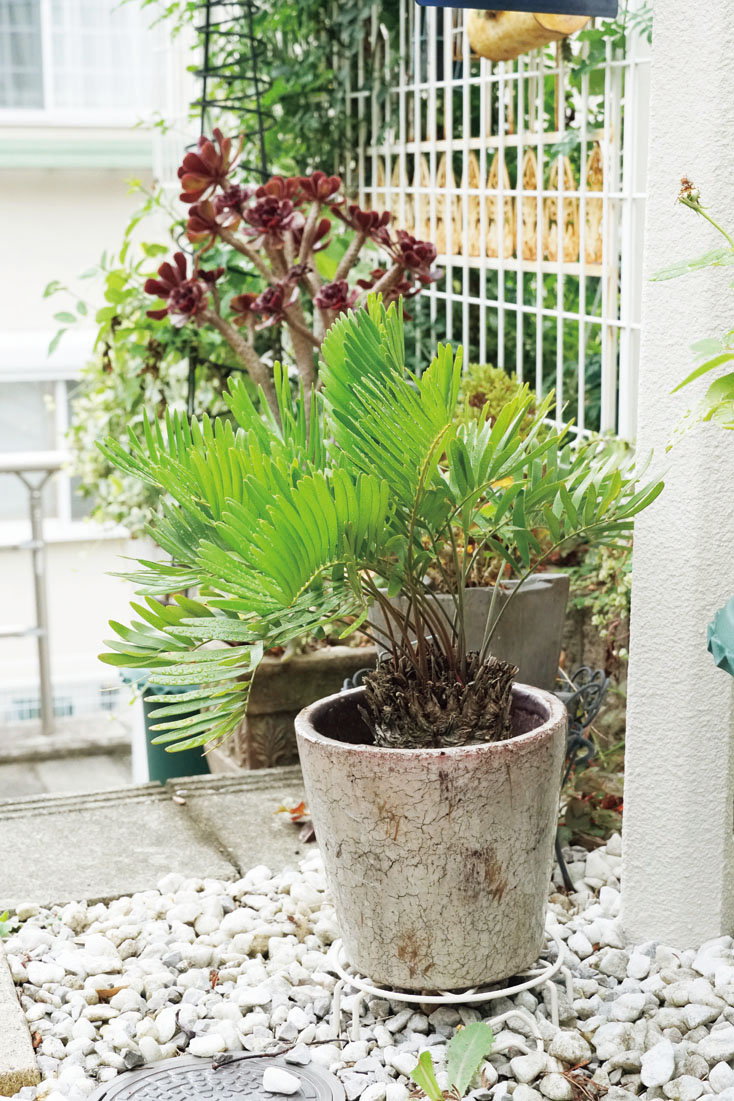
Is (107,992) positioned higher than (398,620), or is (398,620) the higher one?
(398,620)

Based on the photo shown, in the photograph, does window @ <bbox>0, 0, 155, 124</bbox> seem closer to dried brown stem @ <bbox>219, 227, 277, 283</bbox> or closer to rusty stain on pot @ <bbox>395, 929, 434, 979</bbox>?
dried brown stem @ <bbox>219, 227, 277, 283</bbox>

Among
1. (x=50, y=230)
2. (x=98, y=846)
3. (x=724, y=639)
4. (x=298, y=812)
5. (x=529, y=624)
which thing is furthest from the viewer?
(x=50, y=230)

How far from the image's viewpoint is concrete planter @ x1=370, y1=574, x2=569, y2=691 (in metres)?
2.62

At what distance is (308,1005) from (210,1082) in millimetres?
257

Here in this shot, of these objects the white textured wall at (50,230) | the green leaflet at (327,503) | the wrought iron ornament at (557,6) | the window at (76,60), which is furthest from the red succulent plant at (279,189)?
the window at (76,60)

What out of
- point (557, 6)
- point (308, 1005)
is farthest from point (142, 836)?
point (557, 6)

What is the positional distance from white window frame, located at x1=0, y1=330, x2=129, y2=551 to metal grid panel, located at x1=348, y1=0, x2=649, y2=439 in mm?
3181

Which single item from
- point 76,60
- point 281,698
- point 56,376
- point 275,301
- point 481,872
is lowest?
point 281,698

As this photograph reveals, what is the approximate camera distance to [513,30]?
2998mm

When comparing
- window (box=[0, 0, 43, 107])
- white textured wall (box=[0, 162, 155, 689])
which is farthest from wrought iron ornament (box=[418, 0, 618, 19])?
window (box=[0, 0, 43, 107])

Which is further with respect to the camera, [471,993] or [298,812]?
[298,812]

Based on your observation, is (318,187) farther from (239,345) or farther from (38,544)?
(38,544)

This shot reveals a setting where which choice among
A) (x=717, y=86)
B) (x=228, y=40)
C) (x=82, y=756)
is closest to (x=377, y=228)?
(x=717, y=86)

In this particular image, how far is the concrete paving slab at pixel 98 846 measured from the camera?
260 cm
